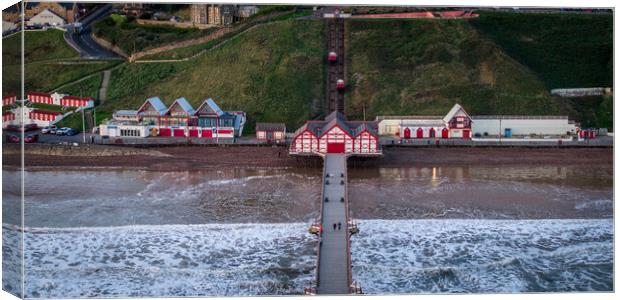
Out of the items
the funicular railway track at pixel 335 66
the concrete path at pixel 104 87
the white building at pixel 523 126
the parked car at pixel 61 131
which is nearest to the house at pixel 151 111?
the parked car at pixel 61 131

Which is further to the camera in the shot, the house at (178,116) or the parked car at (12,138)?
the house at (178,116)

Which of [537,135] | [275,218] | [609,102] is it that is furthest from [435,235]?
[609,102]

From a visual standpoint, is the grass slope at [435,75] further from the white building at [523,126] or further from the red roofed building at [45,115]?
the red roofed building at [45,115]

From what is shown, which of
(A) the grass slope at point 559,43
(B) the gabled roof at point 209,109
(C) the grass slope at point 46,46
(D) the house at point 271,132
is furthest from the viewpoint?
(C) the grass slope at point 46,46

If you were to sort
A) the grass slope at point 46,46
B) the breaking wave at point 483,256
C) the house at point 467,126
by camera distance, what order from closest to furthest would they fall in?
the breaking wave at point 483,256
the house at point 467,126
the grass slope at point 46,46

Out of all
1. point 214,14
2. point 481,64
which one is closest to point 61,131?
point 214,14

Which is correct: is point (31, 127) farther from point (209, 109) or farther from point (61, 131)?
point (209, 109)

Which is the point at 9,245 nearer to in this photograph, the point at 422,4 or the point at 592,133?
the point at 422,4
